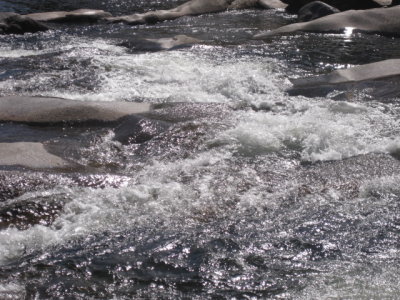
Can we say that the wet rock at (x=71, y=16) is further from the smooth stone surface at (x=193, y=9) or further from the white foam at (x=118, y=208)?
the white foam at (x=118, y=208)

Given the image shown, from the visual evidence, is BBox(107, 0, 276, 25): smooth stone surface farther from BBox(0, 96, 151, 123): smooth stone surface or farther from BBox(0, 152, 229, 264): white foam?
BBox(0, 152, 229, 264): white foam

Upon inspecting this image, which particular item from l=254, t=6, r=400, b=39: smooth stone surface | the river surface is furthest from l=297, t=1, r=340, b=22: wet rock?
the river surface

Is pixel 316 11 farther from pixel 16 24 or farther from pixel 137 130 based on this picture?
pixel 137 130

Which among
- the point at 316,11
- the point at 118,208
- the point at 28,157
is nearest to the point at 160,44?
the point at 316,11

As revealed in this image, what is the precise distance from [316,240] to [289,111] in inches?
128

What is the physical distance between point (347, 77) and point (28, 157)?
16.6 ft

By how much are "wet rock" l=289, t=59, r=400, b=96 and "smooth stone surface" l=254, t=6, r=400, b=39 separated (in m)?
3.65

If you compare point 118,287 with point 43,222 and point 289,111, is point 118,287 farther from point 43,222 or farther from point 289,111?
point 289,111

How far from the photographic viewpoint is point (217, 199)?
16.5 ft

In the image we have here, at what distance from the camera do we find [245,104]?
775cm

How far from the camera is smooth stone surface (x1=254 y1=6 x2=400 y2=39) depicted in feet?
40.4

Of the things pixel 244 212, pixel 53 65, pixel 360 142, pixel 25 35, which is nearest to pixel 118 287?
pixel 244 212

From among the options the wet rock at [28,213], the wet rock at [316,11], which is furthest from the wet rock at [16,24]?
the wet rock at [28,213]

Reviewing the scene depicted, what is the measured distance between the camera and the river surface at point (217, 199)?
156 inches
